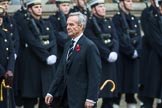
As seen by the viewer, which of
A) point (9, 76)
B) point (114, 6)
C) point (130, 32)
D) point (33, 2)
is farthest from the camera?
point (114, 6)

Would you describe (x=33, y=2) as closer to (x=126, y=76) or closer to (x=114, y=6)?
(x=126, y=76)

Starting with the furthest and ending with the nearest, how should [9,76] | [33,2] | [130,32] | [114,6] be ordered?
[114,6]
[130,32]
[33,2]
[9,76]

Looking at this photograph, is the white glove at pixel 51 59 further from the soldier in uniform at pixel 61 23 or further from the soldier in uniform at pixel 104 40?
the soldier in uniform at pixel 104 40

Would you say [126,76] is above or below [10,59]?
below

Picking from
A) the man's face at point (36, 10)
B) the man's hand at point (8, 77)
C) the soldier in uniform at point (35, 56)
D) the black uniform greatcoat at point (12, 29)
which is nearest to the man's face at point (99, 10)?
the soldier in uniform at point (35, 56)

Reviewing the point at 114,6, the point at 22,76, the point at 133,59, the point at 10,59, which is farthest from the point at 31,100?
the point at 114,6

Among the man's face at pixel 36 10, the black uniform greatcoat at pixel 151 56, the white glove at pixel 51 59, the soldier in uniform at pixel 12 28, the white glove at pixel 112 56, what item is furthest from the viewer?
the black uniform greatcoat at pixel 151 56

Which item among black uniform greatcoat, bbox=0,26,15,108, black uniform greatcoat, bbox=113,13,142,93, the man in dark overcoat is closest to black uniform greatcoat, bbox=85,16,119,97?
black uniform greatcoat, bbox=113,13,142,93

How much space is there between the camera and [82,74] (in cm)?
775

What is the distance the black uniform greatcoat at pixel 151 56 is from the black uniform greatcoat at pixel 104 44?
2.14ft

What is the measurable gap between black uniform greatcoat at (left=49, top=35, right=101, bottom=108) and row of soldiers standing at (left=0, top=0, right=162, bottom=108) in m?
1.82

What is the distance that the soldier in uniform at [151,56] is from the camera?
35.4 ft

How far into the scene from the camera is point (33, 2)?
33.5 ft

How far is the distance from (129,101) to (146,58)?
2.63 ft
